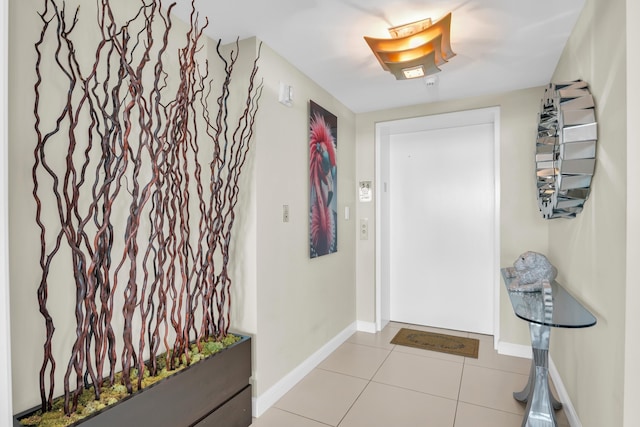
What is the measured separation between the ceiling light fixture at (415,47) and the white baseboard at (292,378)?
2.21 metres

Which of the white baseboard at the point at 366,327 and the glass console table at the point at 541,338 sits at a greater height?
the glass console table at the point at 541,338

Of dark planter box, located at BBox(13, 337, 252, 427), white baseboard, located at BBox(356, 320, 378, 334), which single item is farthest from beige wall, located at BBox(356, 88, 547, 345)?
dark planter box, located at BBox(13, 337, 252, 427)

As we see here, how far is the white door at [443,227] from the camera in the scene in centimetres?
354

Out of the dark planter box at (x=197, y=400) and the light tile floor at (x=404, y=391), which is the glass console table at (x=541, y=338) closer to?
the light tile floor at (x=404, y=391)

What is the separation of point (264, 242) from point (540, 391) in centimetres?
176

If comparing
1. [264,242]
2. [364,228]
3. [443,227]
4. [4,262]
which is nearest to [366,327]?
[364,228]

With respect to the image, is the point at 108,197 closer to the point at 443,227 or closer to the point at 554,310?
the point at 554,310

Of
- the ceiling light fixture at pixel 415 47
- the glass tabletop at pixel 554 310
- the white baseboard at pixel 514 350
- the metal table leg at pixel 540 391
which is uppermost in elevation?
the ceiling light fixture at pixel 415 47

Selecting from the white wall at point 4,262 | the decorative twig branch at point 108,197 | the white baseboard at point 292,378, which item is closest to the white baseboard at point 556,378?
the white baseboard at point 292,378

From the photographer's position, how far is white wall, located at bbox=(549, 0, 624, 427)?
1.36 metres

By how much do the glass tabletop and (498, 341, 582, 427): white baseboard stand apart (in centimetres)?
69

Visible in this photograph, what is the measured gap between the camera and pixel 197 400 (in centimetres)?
169

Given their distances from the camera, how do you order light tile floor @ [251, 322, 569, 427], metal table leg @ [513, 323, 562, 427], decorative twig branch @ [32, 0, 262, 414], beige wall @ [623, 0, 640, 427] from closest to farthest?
1. beige wall @ [623, 0, 640, 427]
2. decorative twig branch @ [32, 0, 262, 414]
3. metal table leg @ [513, 323, 562, 427]
4. light tile floor @ [251, 322, 569, 427]

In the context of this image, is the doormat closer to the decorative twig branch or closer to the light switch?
the light switch
